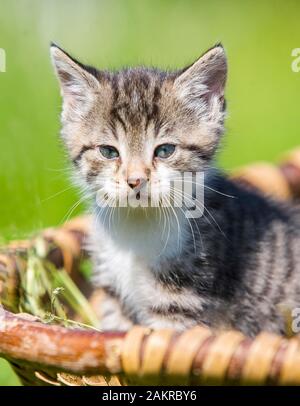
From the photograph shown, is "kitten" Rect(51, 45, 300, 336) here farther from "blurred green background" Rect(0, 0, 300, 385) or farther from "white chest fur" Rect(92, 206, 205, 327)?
"blurred green background" Rect(0, 0, 300, 385)

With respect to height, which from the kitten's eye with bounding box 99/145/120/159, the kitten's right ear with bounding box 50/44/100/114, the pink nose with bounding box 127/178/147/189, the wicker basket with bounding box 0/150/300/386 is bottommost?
the wicker basket with bounding box 0/150/300/386

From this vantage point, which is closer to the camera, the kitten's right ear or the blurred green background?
the kitten's right ear

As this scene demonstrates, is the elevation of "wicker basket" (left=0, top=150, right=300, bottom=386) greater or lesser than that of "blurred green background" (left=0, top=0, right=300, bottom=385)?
lesser

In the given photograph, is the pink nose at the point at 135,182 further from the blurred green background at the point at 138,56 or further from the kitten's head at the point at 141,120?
the blurred green background at the point at 138,56

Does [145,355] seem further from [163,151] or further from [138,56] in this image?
[138,56]

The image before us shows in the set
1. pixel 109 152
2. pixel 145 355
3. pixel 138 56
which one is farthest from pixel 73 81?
pixel 138 56

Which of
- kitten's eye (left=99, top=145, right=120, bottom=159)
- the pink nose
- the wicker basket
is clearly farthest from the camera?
kitten's eye (left=99, top=145, right=120, bottom=159)

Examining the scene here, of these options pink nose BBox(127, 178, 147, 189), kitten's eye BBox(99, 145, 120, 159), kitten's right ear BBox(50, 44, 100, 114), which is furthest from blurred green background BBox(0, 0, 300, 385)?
pink nose BBox(127, 178, 147, 189)

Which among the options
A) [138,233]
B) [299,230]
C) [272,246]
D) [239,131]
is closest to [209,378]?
A: [138,233]
